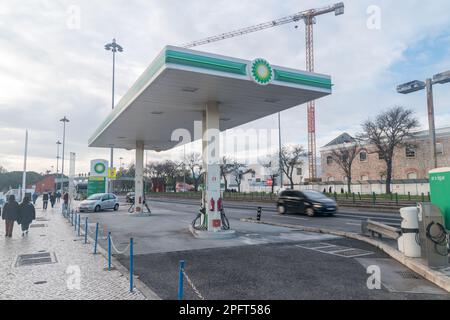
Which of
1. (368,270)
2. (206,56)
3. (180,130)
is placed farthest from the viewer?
(180,130)

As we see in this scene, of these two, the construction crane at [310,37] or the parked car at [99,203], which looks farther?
the construction crane at [310,37]

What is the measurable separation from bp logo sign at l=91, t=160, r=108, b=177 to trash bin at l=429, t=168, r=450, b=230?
25.2 m

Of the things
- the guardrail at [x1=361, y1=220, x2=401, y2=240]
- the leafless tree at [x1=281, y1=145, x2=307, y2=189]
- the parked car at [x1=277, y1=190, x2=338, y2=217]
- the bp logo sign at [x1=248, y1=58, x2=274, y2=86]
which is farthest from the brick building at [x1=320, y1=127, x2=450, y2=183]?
the bp logo sign at [x1=248, y1=58, x2=274, y2=86]

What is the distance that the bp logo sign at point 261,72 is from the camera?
11305mm

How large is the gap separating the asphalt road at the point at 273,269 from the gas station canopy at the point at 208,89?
530 centimetres

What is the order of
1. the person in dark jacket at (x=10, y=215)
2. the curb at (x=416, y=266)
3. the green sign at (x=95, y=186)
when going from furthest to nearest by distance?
the green sign at (x=95, y=186) < the person in dark jacket at (x=10, y=215) < the curb at (x=416, y=266)

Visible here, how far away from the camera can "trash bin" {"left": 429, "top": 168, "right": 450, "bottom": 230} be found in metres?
7.74

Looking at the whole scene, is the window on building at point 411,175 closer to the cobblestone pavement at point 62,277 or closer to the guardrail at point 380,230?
the guardrail at point 380,230

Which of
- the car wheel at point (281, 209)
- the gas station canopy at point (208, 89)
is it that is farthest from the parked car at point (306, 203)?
the gas station canopy at point (208, 89)

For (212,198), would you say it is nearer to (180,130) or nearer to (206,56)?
A: (206,56)

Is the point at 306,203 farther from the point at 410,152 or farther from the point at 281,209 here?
the point at 410,152
